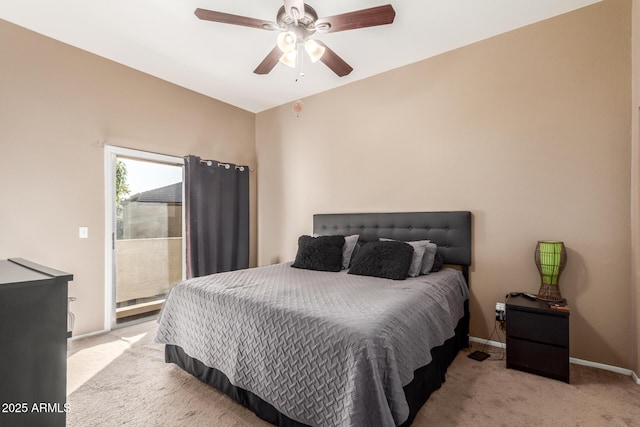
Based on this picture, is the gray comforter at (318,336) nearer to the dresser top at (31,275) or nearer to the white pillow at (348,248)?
the white pillow at (348,248)

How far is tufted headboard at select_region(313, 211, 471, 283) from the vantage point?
9.30 ft

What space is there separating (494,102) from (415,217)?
1.30 meters

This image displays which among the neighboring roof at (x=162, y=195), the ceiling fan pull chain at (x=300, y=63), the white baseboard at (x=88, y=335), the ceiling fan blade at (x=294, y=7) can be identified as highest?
the ceiling fan pull chain at (x=300, y=63)

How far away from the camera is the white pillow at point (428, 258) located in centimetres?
271

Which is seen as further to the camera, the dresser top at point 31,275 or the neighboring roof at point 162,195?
the neighboring roof at point 162,195

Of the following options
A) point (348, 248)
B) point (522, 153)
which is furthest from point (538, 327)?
point (348, 248)

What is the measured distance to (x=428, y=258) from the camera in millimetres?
2736

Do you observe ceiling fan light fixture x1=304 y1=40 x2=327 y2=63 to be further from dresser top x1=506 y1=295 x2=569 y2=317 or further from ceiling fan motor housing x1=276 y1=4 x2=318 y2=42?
dresser top x1=506 y1=295 x2=569 y2=317

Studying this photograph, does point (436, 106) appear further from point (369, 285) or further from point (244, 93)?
point (244, 93)

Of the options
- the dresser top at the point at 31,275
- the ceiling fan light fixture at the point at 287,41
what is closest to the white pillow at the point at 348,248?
the ceiling fan light fixture at the point at 287,41

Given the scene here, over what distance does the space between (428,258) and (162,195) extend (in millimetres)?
3195

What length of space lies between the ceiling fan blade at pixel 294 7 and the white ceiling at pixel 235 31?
0.52 metres

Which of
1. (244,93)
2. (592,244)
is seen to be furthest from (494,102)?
(244,93)

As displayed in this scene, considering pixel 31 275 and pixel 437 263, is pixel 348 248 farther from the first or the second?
pixel 31 275
